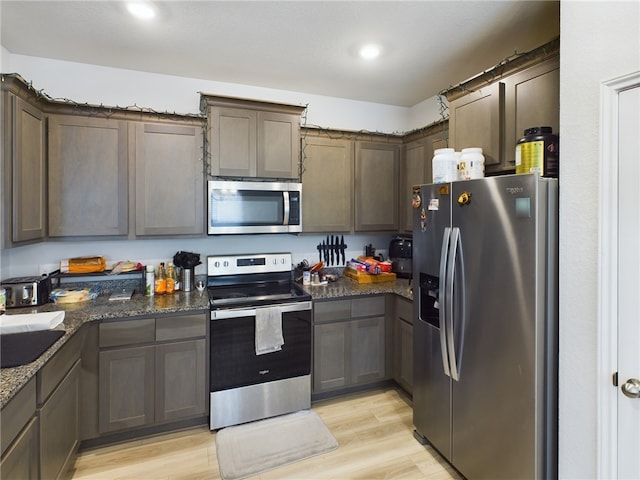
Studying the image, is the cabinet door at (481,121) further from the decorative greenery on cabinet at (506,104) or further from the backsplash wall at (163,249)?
the backsplash wall at (163,249)

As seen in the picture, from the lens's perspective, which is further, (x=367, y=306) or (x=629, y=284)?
(x=367, y=306)

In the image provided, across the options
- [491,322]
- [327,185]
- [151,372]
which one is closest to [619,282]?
[491,322]

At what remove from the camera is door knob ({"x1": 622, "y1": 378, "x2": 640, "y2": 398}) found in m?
Answer: 1.24

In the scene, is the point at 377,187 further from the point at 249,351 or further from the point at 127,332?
the point at 127,332

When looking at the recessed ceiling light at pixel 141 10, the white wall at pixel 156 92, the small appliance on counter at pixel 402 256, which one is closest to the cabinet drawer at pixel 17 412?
the recessed ceiling light at pixel 141 10

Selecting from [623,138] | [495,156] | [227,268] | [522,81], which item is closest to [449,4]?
[522,81]

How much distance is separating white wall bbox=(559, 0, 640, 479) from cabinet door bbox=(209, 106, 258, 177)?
6.53ft

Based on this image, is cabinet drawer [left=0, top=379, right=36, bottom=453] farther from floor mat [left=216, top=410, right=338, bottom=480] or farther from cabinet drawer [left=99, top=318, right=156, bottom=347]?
floor mat [left=216, top=410, right=338, bottom=480]

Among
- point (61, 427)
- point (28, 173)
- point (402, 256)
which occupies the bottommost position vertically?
point (61, 427)

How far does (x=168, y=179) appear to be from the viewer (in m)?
2.52

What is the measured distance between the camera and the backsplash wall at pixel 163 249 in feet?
8.07

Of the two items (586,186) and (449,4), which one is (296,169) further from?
(586,186)

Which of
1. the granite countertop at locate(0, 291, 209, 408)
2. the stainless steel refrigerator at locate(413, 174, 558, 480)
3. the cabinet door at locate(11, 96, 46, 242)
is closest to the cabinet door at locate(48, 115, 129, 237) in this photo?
the cabinet door at locate(11, 96, 46, 242)

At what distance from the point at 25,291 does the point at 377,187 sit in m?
2.78
